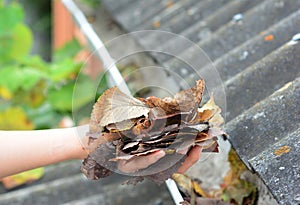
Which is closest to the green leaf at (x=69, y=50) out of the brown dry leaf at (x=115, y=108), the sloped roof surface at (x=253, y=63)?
the sloped roof surface at (x=253, y=63)

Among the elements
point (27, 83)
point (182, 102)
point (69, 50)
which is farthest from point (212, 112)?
point (69, 50)

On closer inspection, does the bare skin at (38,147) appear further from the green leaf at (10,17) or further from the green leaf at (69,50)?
the green leaf at (69,50)

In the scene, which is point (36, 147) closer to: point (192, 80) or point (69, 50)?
point (192, 80)

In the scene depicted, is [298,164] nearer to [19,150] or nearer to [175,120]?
[175,120]

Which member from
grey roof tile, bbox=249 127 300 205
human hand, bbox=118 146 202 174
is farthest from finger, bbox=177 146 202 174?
grey roof tile, bbox=249 127 300 205

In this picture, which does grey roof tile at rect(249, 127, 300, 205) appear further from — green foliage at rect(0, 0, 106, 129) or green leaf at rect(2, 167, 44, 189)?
green foliage at rect(0, 0, 106, 129)

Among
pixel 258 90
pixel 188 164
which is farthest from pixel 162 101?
pixel 258 90
